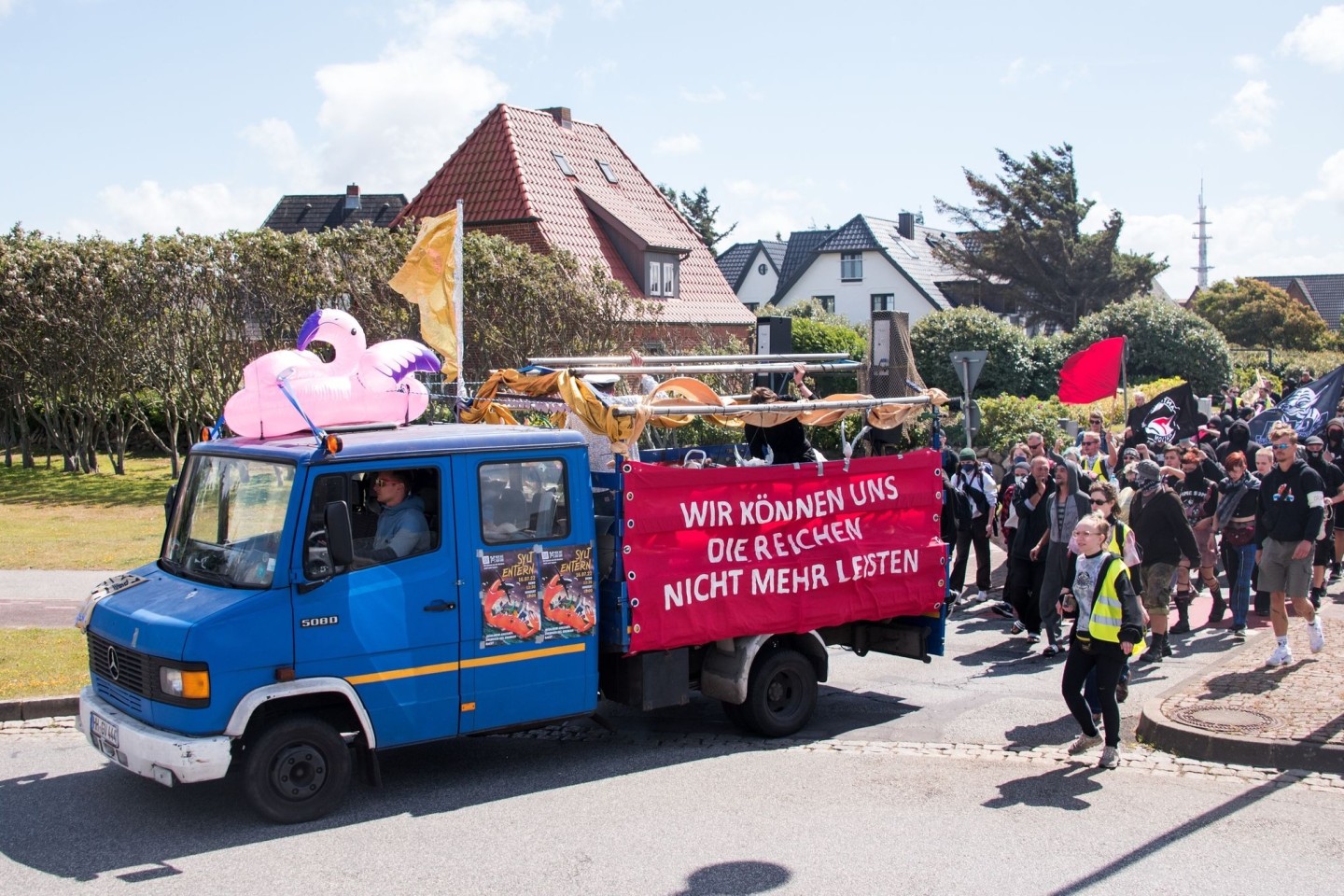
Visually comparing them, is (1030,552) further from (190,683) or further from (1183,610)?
(190,683)

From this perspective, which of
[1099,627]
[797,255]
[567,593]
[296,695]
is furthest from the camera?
[797,255]

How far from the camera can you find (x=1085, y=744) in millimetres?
8516

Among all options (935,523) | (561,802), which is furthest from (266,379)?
(935,523)

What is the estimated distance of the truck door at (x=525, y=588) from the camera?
7.54 m

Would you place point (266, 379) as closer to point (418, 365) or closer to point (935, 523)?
point (418, 365)

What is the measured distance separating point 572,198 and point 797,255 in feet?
104

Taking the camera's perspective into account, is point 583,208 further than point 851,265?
No

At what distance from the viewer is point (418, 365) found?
8461 millimetres

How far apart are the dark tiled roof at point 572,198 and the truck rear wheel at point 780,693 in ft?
86.6

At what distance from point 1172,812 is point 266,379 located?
19.1 ft

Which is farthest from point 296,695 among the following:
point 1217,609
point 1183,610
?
point 1217,609

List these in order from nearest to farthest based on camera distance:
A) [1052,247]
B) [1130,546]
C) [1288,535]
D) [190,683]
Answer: [190,683] → [1130,546] → [1288,535] → [1052,247]

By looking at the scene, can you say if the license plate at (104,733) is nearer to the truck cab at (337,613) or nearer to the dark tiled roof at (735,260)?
the truck cab at (337,613)

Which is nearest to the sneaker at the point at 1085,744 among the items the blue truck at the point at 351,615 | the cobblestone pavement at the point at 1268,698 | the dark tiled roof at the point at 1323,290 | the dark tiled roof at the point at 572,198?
the cobblestone pavement at the point at 1268,698
